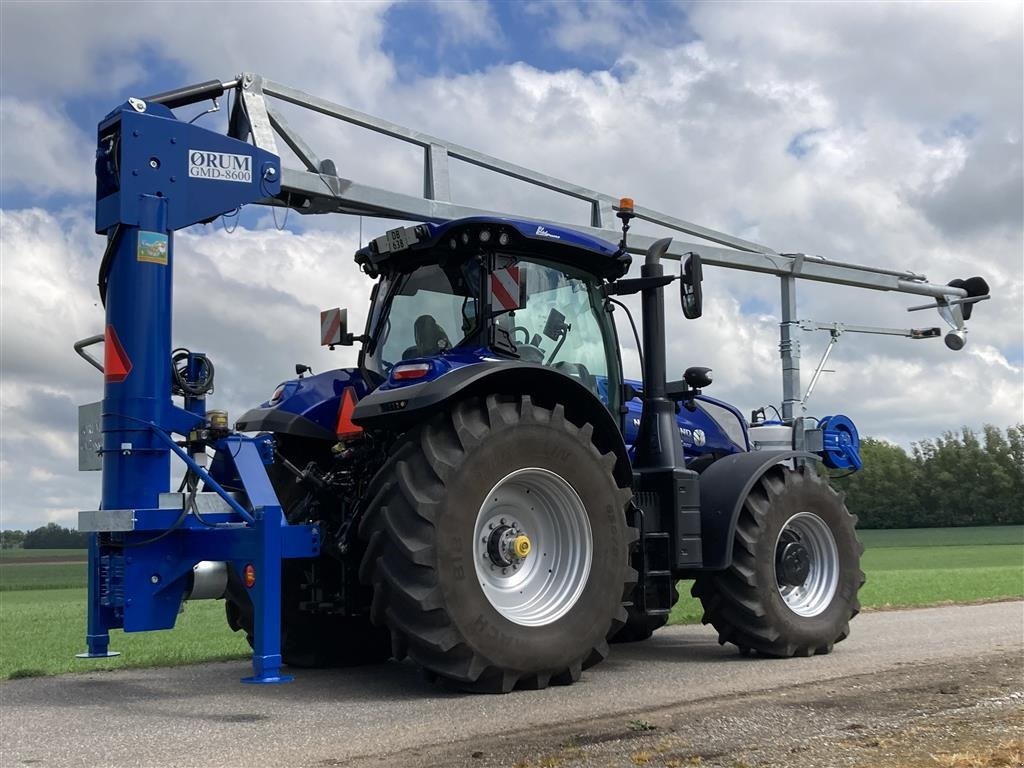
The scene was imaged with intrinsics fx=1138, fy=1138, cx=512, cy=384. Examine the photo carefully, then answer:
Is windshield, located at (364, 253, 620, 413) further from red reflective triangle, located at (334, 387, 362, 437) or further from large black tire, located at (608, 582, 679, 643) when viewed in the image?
large black tire, located at (608, 582, 679, 643)

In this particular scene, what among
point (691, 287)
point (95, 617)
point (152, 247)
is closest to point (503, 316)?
point (691, 287)

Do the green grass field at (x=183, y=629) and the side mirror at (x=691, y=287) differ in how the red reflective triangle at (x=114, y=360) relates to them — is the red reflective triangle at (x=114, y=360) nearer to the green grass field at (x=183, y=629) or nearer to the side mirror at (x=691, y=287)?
the green grass field at (x=183, y=629)

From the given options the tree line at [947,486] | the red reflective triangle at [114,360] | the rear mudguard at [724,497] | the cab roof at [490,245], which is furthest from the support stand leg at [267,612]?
the tree line at [947,486]

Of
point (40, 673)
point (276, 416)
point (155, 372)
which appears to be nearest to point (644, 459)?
point (276, 416)

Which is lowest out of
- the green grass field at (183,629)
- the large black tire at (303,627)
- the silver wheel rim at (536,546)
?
the green grass field at (183,629)

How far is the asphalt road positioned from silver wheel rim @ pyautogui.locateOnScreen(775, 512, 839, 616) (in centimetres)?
39

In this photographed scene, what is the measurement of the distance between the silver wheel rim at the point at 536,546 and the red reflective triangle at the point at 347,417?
1.15 metres

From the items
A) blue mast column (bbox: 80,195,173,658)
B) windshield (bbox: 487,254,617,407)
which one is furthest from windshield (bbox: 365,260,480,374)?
blue mast column (bbox: 80,195,173,658)

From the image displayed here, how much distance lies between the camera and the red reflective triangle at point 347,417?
7.00 meters

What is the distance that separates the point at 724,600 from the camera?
24.6ft

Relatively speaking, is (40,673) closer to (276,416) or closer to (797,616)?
(276,416)

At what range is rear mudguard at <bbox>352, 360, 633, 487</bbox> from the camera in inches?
233

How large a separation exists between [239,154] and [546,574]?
301cm

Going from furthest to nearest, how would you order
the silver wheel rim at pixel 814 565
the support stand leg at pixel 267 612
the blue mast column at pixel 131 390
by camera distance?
the silver wheel rim at pixel 814 565
the blue mast column at pixel 131 390
the support stand leg at pixel 267 612
